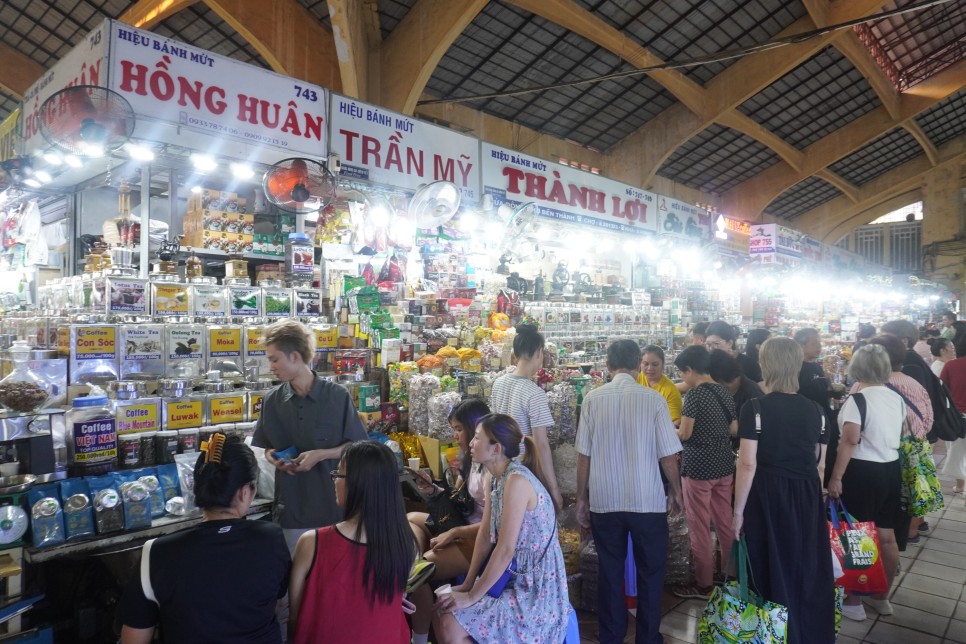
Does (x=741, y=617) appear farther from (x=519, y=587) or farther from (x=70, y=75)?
(x=70, y=75)

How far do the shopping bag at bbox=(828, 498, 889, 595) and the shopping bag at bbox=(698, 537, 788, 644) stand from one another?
0.98 m

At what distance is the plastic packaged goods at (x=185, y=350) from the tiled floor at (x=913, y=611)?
2914mm

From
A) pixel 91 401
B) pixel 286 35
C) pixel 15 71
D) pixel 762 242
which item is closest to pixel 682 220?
pixel 762 242

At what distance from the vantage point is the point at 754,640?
2.42m

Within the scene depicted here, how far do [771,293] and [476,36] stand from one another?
8.27 m

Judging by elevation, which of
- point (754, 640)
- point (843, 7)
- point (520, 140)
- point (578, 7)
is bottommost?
point (754, 640)

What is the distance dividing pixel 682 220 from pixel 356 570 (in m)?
8.69

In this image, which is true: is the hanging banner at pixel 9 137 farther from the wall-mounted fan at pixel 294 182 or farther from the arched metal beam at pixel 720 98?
the arched metal beam at pixel 720 98

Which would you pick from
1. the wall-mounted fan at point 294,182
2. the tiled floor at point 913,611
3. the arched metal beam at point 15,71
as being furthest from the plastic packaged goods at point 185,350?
the arched metal beam at point 15,71

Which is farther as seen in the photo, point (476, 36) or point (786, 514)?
point (476, 36)

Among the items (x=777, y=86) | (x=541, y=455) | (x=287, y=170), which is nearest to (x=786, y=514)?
(x=541, y=455)

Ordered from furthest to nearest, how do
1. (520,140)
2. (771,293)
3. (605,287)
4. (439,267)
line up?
(520,140), (771,293), (605,287), (439,267)

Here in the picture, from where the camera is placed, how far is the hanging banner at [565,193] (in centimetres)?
645

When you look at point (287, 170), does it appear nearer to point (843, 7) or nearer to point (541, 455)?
point (541, 455)
